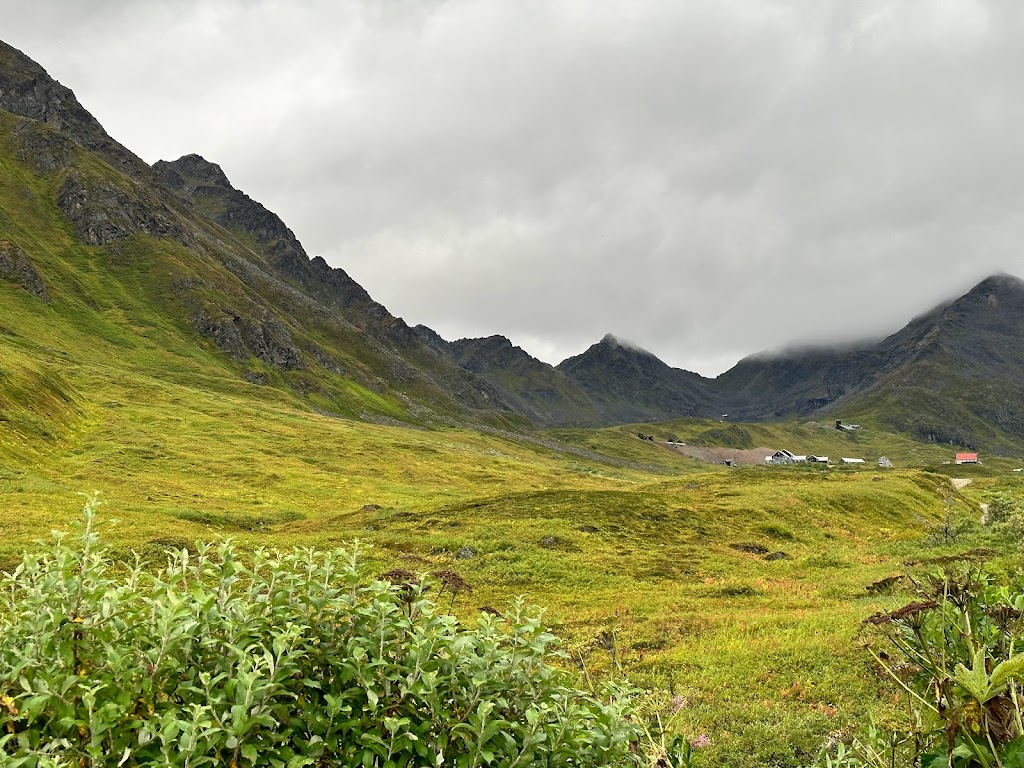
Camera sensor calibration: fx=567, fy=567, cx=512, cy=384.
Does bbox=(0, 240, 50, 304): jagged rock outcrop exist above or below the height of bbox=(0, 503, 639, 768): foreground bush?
above

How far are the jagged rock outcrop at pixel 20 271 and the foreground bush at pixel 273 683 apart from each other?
217m

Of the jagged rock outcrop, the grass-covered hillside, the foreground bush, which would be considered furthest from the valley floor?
the jagged rock outcrop

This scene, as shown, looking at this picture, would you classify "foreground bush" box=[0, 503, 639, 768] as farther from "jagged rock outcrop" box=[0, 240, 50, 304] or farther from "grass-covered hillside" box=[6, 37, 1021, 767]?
"jagged rock outcrop" box=[0, 240, 50, 304]

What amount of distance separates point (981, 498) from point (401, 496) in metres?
87.3

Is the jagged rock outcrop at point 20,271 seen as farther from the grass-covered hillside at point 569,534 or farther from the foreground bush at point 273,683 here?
the foreground bush at point 273,683

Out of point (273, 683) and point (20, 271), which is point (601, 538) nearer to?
point (273, 683)

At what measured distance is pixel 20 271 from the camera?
17062 cm

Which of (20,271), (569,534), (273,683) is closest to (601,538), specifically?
(569,534)

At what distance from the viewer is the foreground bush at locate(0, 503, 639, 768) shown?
3.65 metres

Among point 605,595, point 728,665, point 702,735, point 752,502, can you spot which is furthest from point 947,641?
point 752,502

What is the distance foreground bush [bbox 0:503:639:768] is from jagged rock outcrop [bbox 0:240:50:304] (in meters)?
217

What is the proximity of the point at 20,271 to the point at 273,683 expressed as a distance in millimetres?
224829

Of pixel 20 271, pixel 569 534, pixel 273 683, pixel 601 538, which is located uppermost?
pixel 20 271

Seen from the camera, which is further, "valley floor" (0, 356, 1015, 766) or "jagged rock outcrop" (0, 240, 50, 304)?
"jagged rock outcrop" (0, 240, 50, 304)
